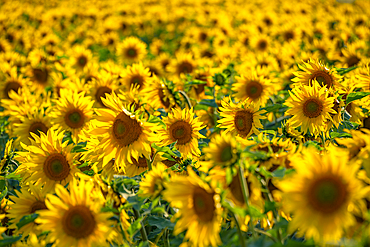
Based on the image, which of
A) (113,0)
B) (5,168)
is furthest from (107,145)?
(113,0)

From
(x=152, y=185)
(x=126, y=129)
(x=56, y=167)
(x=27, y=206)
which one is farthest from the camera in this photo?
(x=56, y=167)

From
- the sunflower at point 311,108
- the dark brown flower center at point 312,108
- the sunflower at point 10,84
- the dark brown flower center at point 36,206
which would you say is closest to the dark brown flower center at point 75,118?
the dark brown flower center at point 36,206

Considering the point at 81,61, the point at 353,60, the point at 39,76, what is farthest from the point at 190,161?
the point at 81,61

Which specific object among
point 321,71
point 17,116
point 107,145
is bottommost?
point 17,116

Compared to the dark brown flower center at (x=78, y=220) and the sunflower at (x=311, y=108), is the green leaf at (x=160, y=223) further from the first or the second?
the sunflower at (x=311, y=108)

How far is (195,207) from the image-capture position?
169 cm

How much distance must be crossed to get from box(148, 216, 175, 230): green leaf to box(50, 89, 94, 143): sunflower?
1.70 metres

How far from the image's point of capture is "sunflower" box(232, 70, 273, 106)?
13.0ft

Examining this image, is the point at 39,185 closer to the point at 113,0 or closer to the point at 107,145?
the point at 107,145

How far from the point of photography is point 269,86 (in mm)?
4031

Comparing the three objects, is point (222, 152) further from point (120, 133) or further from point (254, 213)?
point (120, 133)

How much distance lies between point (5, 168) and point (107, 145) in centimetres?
108

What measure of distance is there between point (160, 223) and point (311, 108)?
154 centimetres

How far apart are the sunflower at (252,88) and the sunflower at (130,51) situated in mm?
3064
